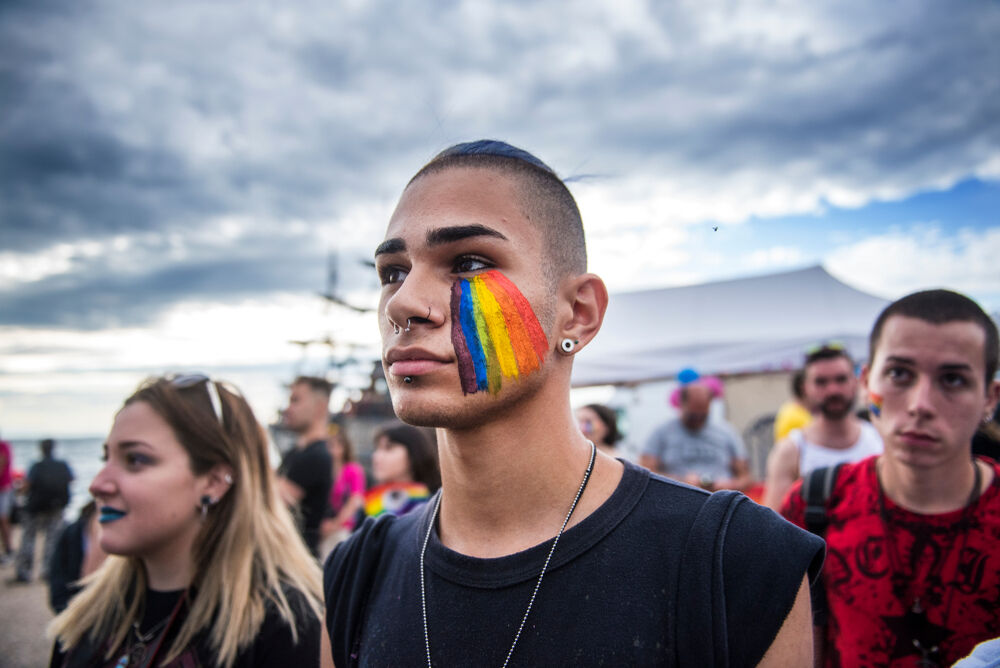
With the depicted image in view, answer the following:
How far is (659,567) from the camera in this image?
4.64 ft

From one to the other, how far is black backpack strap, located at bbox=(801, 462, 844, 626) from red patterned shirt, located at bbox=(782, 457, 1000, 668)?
31 mm

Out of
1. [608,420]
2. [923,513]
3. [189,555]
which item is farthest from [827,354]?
[189,555]

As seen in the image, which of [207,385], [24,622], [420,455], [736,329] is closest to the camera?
[207,385]

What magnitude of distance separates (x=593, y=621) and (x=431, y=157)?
1457 mm

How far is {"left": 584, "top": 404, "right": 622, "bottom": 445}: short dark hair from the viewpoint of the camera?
568 cm

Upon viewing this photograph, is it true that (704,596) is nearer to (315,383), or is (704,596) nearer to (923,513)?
(923,513)

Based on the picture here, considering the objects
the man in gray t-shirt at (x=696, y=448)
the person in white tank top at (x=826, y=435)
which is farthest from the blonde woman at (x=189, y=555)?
the man in gray t-shirt at (x=696, y=448)

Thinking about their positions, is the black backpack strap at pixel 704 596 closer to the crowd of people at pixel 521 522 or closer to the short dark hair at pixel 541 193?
the crowd of people at pixel 521 522

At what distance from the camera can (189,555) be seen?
2.68 m

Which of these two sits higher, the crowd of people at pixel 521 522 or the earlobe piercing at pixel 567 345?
the earlobe piercing at pixel 567 345

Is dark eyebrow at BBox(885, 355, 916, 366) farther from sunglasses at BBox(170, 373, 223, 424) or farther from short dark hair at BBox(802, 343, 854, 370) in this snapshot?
sunglasses at BBox(170, 373, 223, 424)

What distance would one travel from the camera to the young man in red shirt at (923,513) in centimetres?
196

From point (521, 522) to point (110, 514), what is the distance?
6.27 ft

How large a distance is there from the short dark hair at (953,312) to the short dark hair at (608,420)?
3525 millimetres
